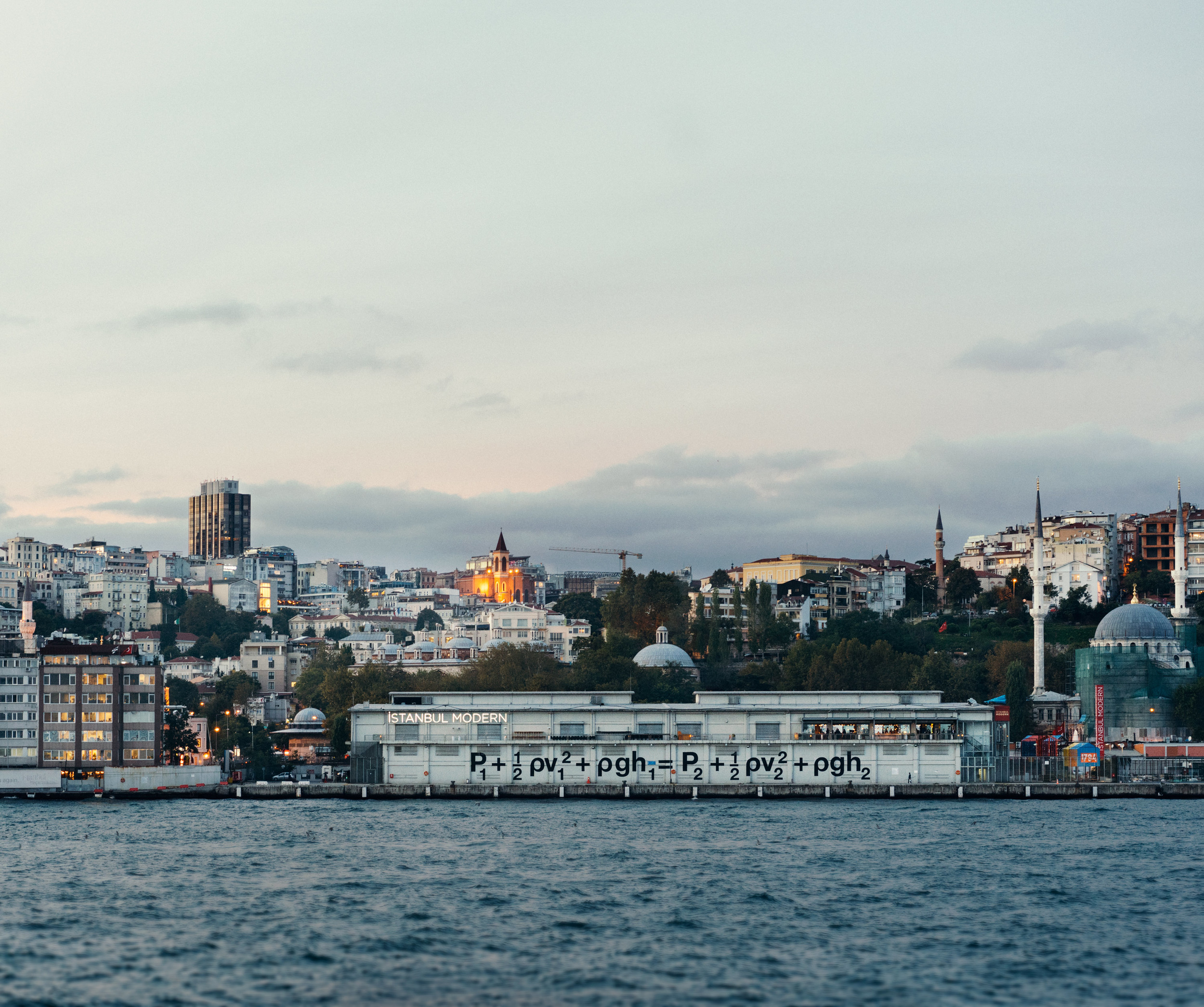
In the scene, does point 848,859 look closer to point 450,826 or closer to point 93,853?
point 450,826

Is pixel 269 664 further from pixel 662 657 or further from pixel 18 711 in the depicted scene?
pixel 18 711

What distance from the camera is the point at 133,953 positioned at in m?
39.1

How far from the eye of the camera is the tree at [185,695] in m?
145

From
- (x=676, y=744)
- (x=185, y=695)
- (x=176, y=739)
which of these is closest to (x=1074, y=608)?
(x=676, y=744)

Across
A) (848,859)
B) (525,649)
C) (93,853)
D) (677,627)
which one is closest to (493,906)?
(848,859)

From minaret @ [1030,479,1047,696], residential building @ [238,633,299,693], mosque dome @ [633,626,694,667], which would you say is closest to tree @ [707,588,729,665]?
mosque dome @ [633,626,694,667]

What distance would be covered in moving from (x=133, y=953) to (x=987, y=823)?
43.0 meters

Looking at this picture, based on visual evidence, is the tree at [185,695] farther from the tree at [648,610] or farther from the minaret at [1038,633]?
the minaret at [1038,633]

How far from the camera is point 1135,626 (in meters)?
115

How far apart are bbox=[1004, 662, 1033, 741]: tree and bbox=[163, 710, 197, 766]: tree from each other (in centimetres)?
6039

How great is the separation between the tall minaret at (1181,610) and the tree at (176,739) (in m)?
76.0

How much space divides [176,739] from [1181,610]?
79465 mm

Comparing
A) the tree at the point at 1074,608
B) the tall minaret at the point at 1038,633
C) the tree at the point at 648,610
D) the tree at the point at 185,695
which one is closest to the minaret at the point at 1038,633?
the tall minaret at the point at 1038,633

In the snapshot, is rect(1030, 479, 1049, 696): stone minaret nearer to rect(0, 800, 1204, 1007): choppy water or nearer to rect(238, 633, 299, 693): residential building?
rect(0, 800, 1204, 1007): choppy water
